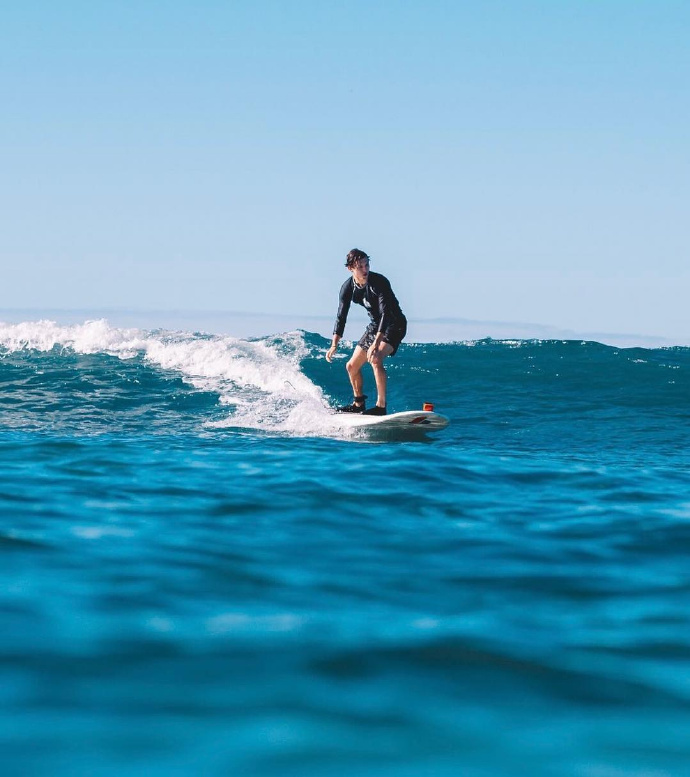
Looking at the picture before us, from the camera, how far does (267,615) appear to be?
3.84 meters

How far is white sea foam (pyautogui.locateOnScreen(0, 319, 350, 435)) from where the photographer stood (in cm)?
1275

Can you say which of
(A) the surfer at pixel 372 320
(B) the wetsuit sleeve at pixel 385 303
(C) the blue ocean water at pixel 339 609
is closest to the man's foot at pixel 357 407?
(A) the surfer at pixel 372 320

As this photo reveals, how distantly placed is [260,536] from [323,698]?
2454 mm

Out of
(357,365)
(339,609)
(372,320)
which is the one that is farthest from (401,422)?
(339,609)

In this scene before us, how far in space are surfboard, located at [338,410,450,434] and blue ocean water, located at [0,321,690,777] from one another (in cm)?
94

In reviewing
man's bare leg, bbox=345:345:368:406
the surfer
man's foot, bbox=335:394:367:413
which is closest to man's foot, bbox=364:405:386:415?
the surfer

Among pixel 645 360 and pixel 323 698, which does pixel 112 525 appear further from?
pixel 645 360

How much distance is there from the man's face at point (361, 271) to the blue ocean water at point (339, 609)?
272cm

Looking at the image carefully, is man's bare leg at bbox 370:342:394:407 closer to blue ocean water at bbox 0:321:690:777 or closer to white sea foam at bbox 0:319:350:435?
white sea foam at bbox 0:319:350:435

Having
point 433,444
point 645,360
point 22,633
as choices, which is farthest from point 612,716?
point 645,360

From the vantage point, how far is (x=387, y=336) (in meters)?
12.0

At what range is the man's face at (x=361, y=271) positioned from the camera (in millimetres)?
11766

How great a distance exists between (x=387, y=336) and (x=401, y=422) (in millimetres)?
1394

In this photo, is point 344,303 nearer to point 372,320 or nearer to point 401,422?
point 372,320
